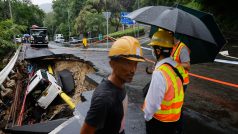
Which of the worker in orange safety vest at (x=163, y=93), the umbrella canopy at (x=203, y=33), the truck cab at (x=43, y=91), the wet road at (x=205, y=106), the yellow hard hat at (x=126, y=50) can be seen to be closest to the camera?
the yellow hard hat at (x=126, y=50)

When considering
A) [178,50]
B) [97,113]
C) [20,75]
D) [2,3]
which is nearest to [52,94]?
[20,75]

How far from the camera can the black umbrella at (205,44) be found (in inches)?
142

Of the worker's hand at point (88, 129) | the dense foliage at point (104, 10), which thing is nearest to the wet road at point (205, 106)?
the worker's hand at point (88, 129)

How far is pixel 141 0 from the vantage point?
198ft

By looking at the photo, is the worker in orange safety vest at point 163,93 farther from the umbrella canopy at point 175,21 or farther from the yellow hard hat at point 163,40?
the umbrella canopy at point 175,21

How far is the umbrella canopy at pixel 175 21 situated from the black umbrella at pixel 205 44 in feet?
1.25

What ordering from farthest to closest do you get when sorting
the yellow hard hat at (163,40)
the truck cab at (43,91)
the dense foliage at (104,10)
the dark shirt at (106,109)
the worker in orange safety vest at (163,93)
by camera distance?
the dense foliage at (104,10) < the truck cab at (43,91) < the yellow hard hat at (163,40) < the worker in orange safety vest at (163,93) < the dark shirt at (106,109)

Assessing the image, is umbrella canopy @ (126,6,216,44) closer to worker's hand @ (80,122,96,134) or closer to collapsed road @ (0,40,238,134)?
worker's hand @ (80,122,96,134)

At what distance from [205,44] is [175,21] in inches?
45.8

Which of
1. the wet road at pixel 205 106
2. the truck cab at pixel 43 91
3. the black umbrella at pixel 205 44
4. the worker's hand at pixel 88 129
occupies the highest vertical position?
the black umbrella at pixel 205 44

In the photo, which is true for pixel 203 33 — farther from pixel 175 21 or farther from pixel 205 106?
pixel 205 106

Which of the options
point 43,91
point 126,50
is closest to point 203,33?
point 126,50

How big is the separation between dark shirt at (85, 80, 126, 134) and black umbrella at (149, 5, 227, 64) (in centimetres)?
193

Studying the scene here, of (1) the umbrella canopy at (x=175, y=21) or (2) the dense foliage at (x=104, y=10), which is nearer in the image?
(1) the umbrella canopy at (x=175, y=21)
